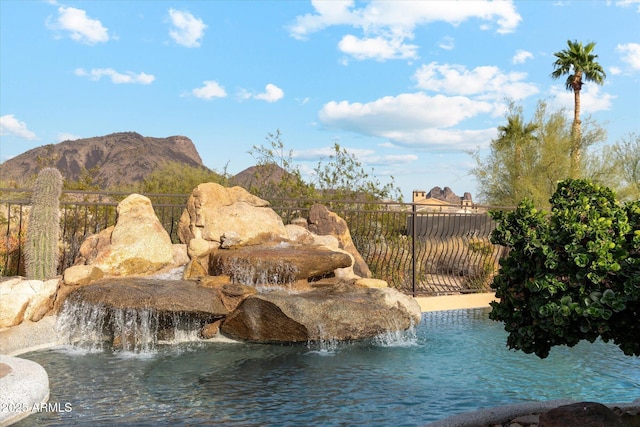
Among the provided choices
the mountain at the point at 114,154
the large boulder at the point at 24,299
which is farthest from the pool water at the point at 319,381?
the mountain at the point at 114,154

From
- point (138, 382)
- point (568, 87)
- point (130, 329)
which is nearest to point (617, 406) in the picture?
point (138, 382)

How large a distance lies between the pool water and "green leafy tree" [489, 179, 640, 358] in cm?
161

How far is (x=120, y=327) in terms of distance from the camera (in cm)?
873

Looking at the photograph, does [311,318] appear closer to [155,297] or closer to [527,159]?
[155,297]

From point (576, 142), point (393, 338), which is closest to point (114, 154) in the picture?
point (576, 142)

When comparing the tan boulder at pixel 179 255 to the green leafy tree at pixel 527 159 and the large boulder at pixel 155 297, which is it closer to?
the large boulder at pixel 155 297

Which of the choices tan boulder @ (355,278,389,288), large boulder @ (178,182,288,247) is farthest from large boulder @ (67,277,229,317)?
tan boulder @ (355,278,389,288)

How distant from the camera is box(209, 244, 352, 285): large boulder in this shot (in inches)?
395

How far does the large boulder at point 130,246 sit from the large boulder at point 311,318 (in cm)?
238

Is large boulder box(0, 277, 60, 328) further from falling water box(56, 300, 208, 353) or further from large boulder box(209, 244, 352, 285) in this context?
large boulder box(209, 244, 352, 285)

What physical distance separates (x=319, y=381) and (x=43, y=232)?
6.61m

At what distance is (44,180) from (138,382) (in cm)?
583

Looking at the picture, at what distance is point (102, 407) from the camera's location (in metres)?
5.74

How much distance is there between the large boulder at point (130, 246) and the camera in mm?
10336
